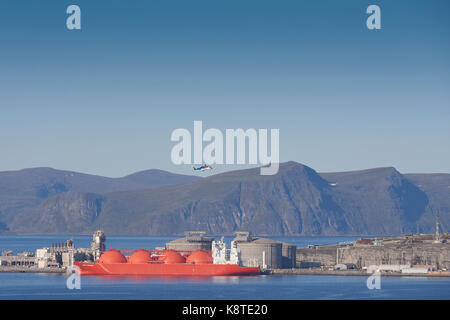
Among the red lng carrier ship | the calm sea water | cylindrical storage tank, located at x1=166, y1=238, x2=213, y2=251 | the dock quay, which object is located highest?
cylindrical storage tank, located at x1=166, y1=238, x2=213, y2=251

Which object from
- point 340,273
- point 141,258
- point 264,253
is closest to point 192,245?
point 264,253

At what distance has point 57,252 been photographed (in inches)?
5896

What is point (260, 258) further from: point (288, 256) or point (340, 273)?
point (340, 273)

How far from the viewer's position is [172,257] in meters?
136

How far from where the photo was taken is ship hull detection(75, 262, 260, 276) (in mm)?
132625

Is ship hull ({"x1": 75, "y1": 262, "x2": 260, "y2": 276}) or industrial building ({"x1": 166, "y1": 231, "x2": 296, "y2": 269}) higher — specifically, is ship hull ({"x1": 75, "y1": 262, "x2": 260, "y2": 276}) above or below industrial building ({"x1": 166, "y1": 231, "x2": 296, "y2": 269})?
below

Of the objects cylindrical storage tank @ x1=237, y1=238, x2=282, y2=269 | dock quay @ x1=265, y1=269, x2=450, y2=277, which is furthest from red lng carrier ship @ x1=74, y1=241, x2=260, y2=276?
dock quay @ x1=265, y1=269, x2=450, y2=277

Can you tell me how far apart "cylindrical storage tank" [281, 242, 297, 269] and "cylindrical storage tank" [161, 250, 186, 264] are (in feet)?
57.4

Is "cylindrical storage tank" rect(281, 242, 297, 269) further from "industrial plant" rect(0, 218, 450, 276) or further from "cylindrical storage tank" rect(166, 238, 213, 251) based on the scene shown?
"cylindrical storage tank" rect(166, 238, 213, 251)
